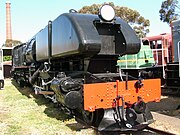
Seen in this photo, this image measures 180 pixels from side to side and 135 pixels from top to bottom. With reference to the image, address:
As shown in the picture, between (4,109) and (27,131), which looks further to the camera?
(4,109)

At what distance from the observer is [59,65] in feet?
27.1

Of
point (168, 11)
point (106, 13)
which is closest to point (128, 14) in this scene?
point (168, 11)

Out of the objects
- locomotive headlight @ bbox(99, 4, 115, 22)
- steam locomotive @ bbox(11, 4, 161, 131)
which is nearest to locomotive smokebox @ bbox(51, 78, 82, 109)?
steam locomotive @ bbox(11, 4, 161, 131)

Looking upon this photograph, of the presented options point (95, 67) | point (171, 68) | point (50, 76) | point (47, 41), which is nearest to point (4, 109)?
point (50, 76)

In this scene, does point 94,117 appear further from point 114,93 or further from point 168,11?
point 168,11

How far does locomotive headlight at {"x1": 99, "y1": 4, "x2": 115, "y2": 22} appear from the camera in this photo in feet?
20.1

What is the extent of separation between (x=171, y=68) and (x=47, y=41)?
5384mm

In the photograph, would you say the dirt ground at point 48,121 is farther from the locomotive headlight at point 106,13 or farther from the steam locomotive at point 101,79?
the locomotive headlight at point 106,13

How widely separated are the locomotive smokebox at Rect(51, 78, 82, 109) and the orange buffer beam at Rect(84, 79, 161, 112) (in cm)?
38

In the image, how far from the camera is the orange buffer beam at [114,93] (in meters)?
5.25

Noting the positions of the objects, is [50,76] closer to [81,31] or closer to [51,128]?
[51,128]

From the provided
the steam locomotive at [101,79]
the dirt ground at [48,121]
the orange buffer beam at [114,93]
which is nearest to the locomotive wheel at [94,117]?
the steam locomotive at [101,79]

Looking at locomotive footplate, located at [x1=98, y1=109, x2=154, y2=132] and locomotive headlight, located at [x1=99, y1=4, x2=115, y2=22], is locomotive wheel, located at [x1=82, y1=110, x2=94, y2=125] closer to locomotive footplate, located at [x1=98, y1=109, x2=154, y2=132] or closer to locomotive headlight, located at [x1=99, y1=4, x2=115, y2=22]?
locomotive footplate, located at [x1=98, y1=109, x2=154, y2=132]

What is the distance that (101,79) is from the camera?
577 centimetres
